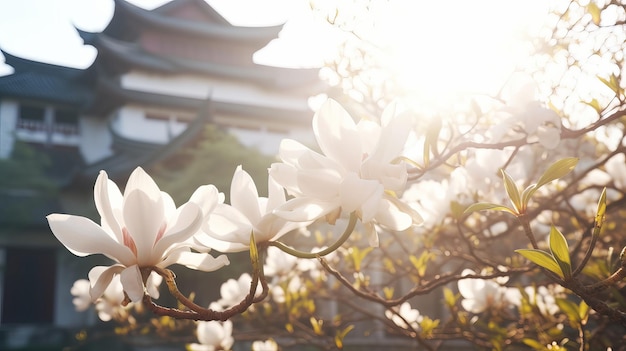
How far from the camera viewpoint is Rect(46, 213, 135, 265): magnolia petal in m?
0.63

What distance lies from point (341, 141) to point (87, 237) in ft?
0.79

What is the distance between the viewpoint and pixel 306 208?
59cm

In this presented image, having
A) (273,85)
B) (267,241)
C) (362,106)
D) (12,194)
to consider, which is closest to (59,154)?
(12,194)

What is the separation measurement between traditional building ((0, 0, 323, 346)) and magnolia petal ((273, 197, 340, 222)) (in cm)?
1102

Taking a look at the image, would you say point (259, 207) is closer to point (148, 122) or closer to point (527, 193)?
point (527, 193)

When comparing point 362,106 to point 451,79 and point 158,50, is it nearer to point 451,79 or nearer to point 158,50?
point 451,79

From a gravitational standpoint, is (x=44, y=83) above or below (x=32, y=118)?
above

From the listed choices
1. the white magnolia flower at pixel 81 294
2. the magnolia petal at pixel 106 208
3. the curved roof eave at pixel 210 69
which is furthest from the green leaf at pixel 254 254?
the curved roof eave at pixel 210 69

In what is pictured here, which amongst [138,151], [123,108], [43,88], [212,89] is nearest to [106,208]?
[138,151]

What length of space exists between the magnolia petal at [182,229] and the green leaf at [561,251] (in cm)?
30

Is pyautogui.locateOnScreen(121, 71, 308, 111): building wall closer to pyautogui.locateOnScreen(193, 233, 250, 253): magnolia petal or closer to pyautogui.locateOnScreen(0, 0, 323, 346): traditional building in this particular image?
pyautogui.locateOnScreen(0, 0, 323, 346): traditional building

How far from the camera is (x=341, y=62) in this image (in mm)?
1672

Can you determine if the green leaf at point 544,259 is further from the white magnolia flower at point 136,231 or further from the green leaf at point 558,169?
the white magnolia flower at point 136,231

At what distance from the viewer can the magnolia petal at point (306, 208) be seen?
0.58 metres
